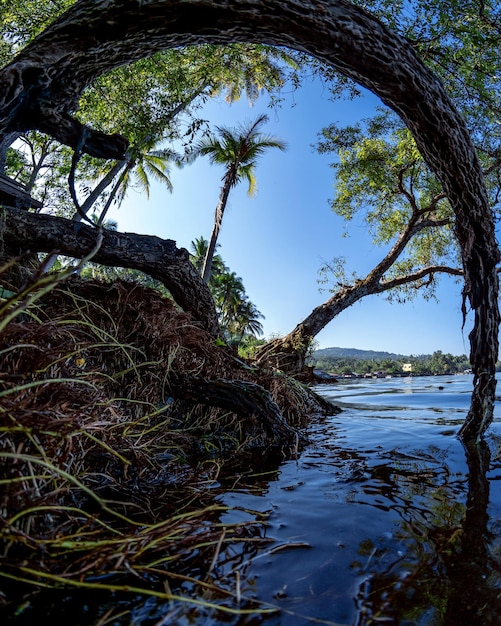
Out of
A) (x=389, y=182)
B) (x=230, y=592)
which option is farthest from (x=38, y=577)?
(x=389, y=182)

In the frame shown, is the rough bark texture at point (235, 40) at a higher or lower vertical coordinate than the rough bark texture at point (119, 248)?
higher

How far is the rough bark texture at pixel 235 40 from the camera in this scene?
7.68 feet

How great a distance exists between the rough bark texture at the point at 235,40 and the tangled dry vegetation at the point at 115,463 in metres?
1.43

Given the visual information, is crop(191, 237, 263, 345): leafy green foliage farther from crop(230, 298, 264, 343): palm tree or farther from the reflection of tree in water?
the reflection of tree in water

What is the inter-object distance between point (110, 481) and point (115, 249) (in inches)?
109

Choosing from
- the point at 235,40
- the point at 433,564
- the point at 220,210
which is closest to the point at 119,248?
the point at 235,40

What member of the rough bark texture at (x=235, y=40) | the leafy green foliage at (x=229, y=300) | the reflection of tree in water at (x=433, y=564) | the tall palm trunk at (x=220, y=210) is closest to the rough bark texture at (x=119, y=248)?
the rough bark texture at (x=235, y=40)

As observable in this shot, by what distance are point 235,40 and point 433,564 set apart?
11.2 feet

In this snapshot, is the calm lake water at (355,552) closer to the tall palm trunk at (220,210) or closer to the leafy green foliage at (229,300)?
the tall palm trunk at (220,210)

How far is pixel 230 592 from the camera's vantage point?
103 centimetres

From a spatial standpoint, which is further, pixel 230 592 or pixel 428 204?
pixel 428 204

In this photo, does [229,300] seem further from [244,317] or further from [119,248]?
[119,248]

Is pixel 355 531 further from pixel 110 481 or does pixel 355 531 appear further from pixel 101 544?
pixel 110 481

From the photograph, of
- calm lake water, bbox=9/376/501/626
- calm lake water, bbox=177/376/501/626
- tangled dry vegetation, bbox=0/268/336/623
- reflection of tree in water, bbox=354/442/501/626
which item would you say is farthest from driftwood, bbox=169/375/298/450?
reflection of tree in water, bbox=354/442/501/626
